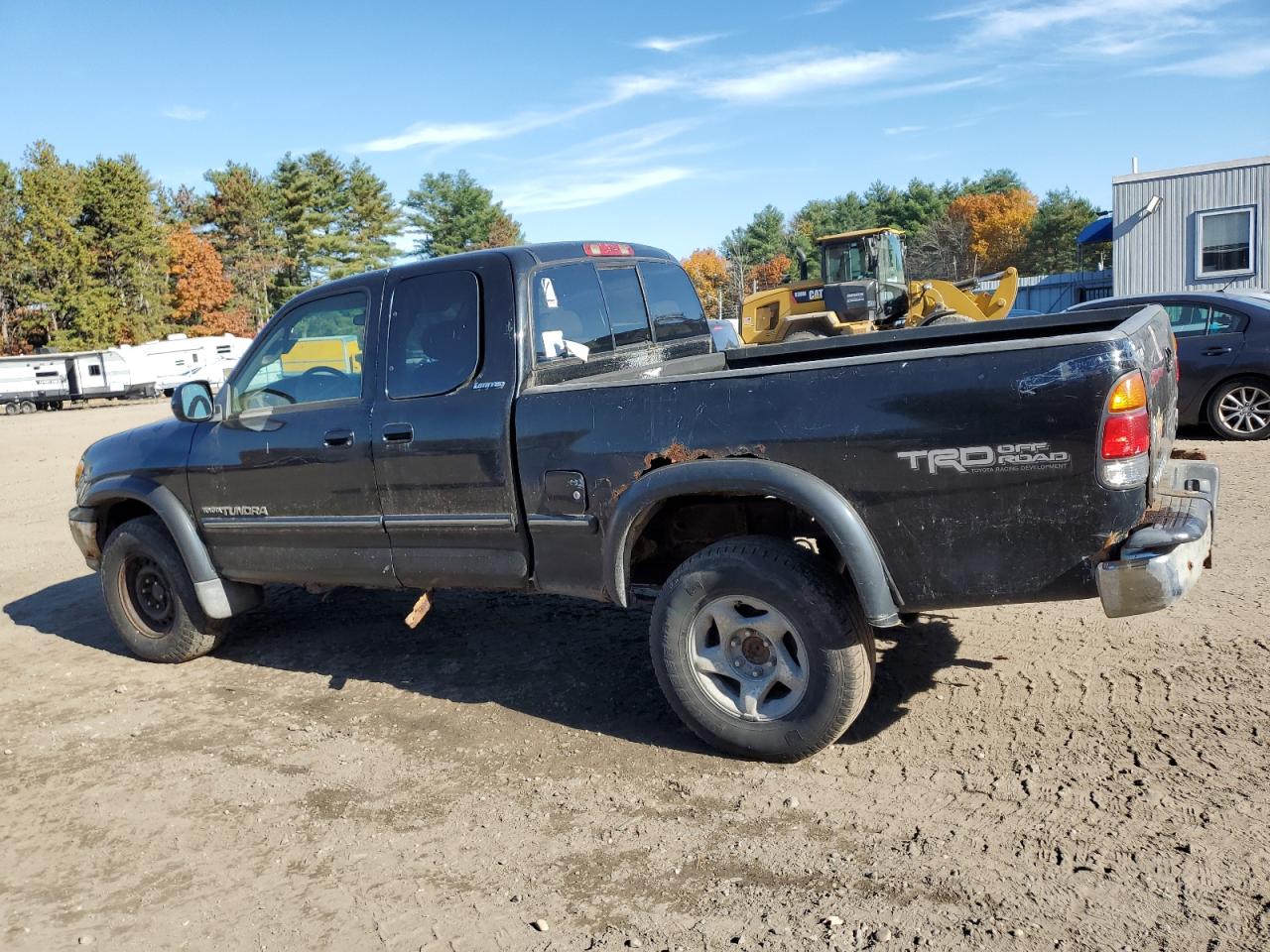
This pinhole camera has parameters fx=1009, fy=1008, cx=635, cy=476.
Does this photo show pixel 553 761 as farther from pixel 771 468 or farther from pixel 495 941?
pixel 771 468

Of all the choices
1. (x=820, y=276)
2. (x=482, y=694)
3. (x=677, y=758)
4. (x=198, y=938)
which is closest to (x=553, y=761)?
(x=677, y=758)

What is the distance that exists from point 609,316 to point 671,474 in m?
1.43

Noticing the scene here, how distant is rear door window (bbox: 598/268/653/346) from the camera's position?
16.6 ft

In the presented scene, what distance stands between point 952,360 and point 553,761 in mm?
2242

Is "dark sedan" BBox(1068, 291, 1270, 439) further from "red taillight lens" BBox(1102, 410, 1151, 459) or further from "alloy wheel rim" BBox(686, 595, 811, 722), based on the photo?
"alloy wheel rim" BBox(686, 595, 811, 722)

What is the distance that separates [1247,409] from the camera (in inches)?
402

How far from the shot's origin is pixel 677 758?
4082 millimetres

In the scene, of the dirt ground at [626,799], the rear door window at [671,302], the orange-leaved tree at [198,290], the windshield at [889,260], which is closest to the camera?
the dirt ground at [626,799]

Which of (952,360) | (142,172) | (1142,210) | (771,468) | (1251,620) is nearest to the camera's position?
(952,360)

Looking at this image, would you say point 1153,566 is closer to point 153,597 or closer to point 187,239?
point 153,597

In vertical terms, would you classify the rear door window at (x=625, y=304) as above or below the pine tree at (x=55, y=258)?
below

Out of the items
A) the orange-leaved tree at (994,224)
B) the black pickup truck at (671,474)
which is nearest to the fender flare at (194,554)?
the black pickup truck at (671,474)

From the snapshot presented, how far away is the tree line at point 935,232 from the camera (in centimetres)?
7306

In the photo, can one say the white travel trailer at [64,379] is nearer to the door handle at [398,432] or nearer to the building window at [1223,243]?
the building window at [1223,243]
